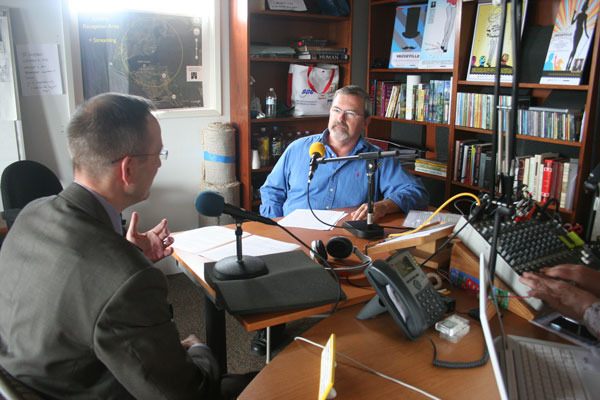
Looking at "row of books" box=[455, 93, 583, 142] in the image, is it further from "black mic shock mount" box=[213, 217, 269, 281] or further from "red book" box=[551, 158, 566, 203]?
"black mic shock mount" box=[213, 217, 269, 281]

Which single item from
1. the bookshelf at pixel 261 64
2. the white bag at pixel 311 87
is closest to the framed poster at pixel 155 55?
the bookshelf at pixel 261 64

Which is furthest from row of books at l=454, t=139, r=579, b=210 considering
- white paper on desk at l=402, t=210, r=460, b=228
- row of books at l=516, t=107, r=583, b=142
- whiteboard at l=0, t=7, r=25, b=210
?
whiteboard at l=0, t=7, r=25, b=210

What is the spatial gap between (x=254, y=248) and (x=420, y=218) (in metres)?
0.81

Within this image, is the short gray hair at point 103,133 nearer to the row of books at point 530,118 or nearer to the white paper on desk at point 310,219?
the white paper on desk at point 310,219

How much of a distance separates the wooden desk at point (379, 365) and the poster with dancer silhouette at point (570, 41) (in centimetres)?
208

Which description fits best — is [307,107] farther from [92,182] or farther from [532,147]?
[92,182]

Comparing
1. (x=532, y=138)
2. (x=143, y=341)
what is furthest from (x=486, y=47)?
(x=143, y=341)

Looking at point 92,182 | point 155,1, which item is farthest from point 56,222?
point 155,1

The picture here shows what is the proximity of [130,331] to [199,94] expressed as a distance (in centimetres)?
290

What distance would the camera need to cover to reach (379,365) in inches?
46.1

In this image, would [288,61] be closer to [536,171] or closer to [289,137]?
[289,137]

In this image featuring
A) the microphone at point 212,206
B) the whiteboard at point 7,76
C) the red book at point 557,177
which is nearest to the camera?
the microphone at point 212,206

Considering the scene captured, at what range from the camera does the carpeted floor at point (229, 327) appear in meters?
2.64

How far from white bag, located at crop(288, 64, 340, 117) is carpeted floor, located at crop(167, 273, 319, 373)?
158cm
